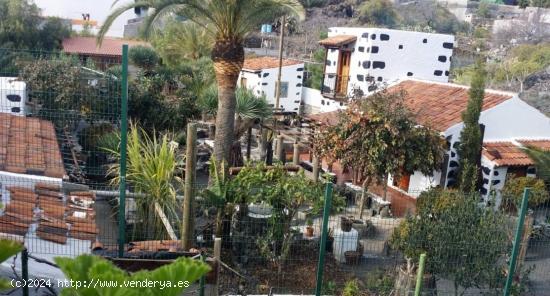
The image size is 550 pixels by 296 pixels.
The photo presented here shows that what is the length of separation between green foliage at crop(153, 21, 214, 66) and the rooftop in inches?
497

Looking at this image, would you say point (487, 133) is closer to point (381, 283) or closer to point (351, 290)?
point (381, 283)

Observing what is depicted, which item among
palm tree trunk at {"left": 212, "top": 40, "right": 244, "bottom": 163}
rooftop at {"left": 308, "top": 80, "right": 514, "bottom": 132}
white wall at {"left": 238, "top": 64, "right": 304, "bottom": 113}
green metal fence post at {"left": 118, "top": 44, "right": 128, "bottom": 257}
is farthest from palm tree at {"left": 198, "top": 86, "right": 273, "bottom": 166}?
white wall at {"left": 238, "top": 64, "right": 304, "bottom": 113}

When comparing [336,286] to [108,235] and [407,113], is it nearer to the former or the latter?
[108,235]

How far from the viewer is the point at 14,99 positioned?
977 cm

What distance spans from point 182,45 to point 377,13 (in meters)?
35.7

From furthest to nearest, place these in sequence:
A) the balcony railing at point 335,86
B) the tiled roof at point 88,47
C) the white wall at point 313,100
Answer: the tiled roof at point 88,47
the white wall at point 313,100
the balcony railing at point 335,86

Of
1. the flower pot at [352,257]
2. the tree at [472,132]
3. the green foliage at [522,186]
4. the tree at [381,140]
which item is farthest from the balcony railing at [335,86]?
the flower pot at [352,257]

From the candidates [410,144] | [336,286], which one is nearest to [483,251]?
[336,286]

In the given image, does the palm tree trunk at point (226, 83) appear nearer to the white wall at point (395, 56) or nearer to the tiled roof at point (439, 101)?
the tiled roof at point (439, 101)

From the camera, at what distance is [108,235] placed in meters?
8.33

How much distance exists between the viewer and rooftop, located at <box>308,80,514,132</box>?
1418 cm

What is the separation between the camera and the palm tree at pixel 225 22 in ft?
35.6

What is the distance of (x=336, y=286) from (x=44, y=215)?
13.2 ft

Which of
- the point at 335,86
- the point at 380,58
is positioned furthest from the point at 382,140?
the point at 335,86
